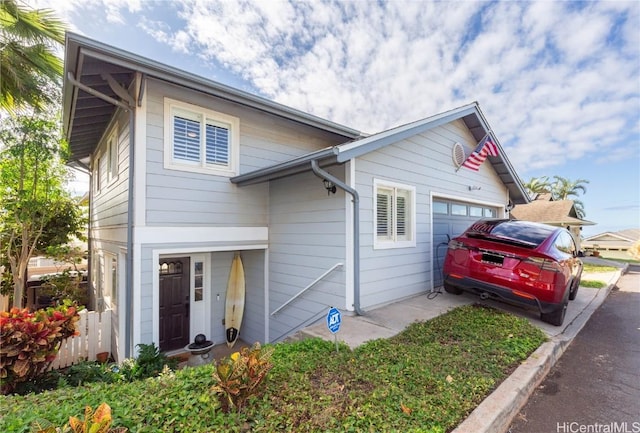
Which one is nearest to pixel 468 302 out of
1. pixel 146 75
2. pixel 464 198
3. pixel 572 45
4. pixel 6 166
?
pixel 464 198

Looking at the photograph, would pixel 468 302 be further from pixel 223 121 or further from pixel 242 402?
pixel 223 121

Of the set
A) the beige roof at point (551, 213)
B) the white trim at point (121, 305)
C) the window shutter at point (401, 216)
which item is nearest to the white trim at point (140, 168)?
the white trim at point (121, 305)

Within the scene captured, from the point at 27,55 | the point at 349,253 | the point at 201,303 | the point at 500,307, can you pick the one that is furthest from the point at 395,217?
the point at 27,55

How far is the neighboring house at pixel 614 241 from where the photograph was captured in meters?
26.3

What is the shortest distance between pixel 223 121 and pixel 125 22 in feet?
8.89

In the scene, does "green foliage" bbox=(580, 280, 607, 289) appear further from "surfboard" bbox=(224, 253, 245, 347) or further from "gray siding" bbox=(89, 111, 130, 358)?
"gray siding" bbox=(89, 111, 130, 358)

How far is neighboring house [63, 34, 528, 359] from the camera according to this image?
5172 mm

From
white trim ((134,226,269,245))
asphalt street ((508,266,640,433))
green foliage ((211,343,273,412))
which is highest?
white trim ((134,226,269,245))

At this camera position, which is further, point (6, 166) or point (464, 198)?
point (464, 198)

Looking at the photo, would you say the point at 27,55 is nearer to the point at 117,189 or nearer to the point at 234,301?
the point at 117,189

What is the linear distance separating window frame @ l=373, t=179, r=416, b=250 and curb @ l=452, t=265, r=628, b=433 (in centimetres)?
289

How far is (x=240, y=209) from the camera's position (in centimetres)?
657

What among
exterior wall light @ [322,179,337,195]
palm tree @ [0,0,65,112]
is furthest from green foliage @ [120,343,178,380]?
palm tree @ [0,0,65,112]

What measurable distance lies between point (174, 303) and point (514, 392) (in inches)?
255
